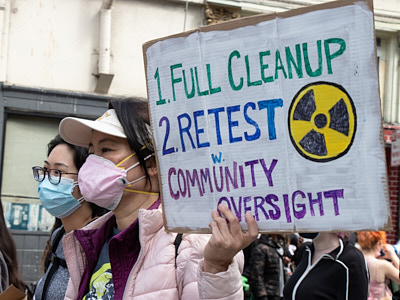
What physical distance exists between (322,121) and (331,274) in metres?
2.28

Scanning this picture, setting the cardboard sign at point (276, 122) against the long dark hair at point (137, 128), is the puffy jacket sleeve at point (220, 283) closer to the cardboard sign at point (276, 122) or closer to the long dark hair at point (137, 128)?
the cardboard sign at point (276, 122)

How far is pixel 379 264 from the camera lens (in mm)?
6348

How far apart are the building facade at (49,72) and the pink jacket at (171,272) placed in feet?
27.6

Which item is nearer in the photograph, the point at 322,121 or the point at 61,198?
the point at 322,121

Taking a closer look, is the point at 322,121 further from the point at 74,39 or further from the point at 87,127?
the point at 74,39

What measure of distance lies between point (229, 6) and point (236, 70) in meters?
9.94

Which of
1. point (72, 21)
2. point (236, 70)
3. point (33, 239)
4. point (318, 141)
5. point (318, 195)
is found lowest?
point (33, 239)

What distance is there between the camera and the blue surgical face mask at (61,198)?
149 inches

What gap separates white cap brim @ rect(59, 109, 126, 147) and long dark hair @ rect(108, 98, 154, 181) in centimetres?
3

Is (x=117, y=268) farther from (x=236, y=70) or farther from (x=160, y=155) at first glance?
(x=236, y=70)

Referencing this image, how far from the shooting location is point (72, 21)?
36.2 feet

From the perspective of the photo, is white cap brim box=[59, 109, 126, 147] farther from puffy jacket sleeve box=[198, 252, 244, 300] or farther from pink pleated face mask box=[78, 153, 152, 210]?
puffy jacket sleeve box=[198, 252, 244, 300]

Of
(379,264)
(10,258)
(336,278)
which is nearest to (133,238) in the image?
(10,258)

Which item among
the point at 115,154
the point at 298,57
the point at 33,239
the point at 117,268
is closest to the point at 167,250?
the point at 117,268
